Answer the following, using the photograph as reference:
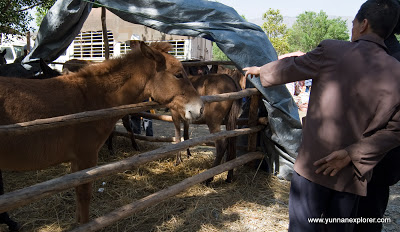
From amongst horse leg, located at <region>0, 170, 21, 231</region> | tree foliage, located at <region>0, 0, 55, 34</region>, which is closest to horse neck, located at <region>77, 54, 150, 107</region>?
horse leg, located at <region>0, 170, 21, 231</region>

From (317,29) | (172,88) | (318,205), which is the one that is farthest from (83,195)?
(317,29)

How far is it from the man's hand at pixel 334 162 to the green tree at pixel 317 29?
3262 cm

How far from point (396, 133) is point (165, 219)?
8.47 ft

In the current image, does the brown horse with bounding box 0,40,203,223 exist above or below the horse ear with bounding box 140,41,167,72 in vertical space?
below

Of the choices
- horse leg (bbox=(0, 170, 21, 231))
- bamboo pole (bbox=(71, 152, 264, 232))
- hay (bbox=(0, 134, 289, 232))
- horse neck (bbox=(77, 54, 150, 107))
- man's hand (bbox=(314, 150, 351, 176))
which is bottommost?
hay (bbox=(0, 134, 289, 232))

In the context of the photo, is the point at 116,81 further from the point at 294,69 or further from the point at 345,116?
the point at 345,116

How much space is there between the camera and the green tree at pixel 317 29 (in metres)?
36.6

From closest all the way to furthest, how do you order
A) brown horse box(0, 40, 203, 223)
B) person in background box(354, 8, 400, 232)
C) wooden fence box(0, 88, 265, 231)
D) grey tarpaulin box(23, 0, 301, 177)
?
wooden fence box(0, 88, 265, 231) → person in background box(354, 8, 400, 232) → brown horse box(0, 40, 203, 223) → grey tarpaulin box(23, 0, 301, 177)

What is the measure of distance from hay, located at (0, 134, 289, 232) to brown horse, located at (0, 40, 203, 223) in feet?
1.92

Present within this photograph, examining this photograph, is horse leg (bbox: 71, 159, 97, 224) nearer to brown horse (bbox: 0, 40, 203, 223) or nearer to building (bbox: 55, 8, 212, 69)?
brown horse (bbox: 0, 40, 203, 223)

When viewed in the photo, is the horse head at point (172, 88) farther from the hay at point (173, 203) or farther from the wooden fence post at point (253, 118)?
the wooden fence post at point (253, 118)

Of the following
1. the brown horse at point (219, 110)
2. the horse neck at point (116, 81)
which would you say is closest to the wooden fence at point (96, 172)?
the horse neck at point (116, 81)

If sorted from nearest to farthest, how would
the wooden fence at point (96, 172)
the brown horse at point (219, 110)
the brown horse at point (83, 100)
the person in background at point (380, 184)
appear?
the wooden fence at point (96, 172)
the person in background at point (380, 184)
the brown horse at point (83, 100)
the brown horse at point (219, 110)

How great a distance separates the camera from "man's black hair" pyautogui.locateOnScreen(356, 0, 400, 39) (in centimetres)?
178
